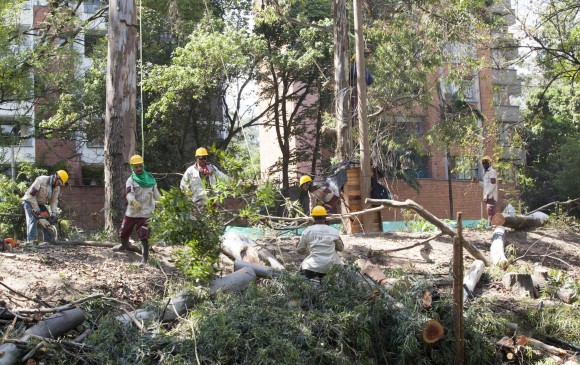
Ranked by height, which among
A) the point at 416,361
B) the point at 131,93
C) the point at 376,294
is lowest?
the point at 416,361

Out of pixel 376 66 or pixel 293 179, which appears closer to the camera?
pixel 376 66

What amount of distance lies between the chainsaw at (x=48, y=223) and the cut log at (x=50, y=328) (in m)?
4.21

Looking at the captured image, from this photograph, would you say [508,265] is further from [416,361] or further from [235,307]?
[235,307]

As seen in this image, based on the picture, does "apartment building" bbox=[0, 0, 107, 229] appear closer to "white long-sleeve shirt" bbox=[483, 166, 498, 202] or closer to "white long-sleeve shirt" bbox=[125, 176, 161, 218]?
"white long-sleeve shirt" bbox=[483, 166, 498, 202]

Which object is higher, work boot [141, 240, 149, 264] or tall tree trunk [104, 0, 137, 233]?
tall tree trunk [104, 0, 137, 233]

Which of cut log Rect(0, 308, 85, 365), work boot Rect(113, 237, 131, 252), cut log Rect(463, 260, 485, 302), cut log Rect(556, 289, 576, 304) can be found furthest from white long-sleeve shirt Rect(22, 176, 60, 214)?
cut log Rect(556, 289, 576, 304)

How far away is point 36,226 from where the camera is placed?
41.5 ft

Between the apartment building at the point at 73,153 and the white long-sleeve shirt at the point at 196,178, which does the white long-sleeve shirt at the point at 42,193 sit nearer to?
the white long-sleeve shirt at the point at 196,178

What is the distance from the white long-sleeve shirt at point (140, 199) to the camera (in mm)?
10422

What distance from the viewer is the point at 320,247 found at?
9695 mm

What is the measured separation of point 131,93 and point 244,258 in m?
3.85

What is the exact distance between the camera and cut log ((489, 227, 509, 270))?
492 inches

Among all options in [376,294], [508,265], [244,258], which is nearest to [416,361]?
[376,294]

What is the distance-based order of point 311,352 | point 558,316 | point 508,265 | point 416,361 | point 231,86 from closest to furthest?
1. point 311,352
2. point 416,361
3. point 558,316
4. point 508,265
5. point 231,86
